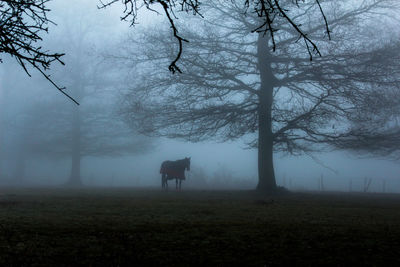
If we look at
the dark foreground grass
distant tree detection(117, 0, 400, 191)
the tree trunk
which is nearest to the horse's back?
distant tree detection(117, 0, 400, 191)

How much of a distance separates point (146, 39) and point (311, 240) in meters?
14.1

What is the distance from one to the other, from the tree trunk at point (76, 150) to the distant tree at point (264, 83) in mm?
15489

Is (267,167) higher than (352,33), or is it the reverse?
(352,33)

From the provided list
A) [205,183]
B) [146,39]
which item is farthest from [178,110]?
[205,183]

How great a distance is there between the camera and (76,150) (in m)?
32.4

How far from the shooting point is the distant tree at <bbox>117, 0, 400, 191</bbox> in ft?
50.5

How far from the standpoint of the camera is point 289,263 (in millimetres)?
4031

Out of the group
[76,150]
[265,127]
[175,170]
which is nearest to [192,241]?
[265,127]

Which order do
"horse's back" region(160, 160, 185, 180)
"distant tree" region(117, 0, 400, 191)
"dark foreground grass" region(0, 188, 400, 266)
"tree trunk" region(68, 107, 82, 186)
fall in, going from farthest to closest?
"tree trunk" region(68, 107, 82, 186) → "horse's back" region(160, 160, 185, 180) → "distant tree" region(117, 0, 400, 191) → "dark foreground grass" region(0, 188, 400, 266)

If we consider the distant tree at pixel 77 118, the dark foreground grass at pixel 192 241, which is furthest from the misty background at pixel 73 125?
the dark foreground grass at pixel 192 241

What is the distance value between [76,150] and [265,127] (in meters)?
19.9

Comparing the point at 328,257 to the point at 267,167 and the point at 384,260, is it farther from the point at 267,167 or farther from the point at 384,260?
the point at 267,167

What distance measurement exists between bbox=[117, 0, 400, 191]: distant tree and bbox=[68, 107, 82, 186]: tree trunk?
50.8 feet

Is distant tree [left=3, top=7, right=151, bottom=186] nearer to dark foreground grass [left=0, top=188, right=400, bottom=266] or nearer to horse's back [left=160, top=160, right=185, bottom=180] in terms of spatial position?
horse's back [left=160, top=160, right=185, bottom=180]
